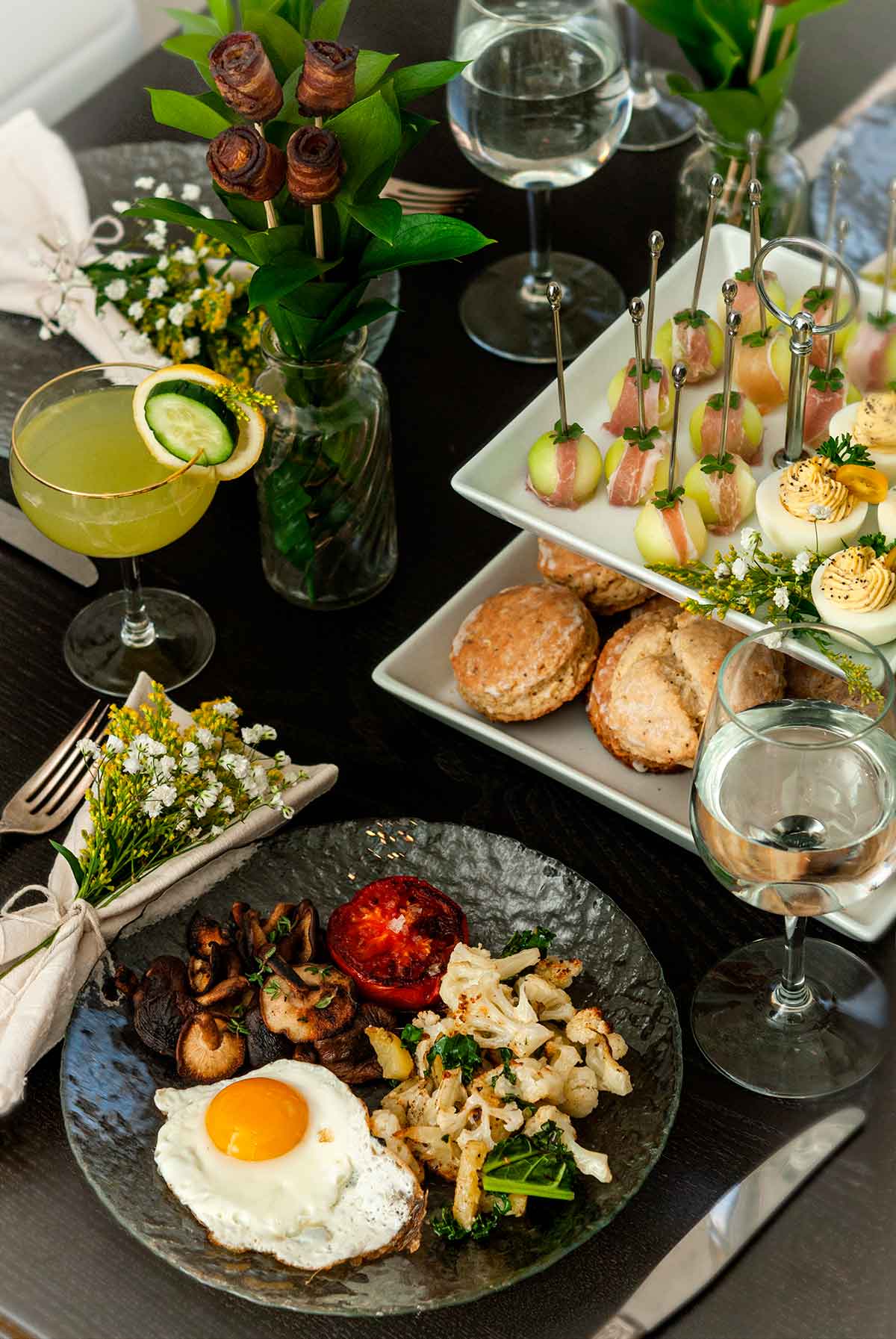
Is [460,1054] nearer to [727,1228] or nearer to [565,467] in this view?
[727,1228]

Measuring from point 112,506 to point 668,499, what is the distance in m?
0.52

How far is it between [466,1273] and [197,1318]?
21 cm

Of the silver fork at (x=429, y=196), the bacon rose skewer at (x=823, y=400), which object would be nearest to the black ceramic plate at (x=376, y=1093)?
the bacon rose skewer at (x=823, y=400)

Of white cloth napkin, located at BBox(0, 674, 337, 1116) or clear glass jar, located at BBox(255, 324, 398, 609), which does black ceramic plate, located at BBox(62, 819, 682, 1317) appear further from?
clear glass jar, located at BBox(255, 324, 398, 609)

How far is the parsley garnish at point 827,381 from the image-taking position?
1482mm

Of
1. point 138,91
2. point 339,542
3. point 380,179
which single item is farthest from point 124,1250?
point 138,91

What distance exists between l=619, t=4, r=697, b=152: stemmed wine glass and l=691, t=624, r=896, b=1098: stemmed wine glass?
3.94 feet

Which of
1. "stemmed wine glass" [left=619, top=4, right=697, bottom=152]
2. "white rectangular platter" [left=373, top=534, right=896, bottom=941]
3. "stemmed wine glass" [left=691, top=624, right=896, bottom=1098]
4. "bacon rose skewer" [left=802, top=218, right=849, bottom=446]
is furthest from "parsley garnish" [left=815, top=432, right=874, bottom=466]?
Result: "stemmed wine glass" [left=619, top=4, right=697, bottom=152]

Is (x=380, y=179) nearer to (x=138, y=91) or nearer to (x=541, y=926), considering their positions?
(x=541, y=926)

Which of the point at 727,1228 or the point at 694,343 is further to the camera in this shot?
the point at 694,343

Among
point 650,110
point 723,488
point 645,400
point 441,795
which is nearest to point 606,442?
point 645,400

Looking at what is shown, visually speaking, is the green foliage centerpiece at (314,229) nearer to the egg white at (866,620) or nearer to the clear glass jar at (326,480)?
the clear glass jar at (326,480)

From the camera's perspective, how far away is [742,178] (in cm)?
187

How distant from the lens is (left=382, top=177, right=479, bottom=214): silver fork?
2061mm
